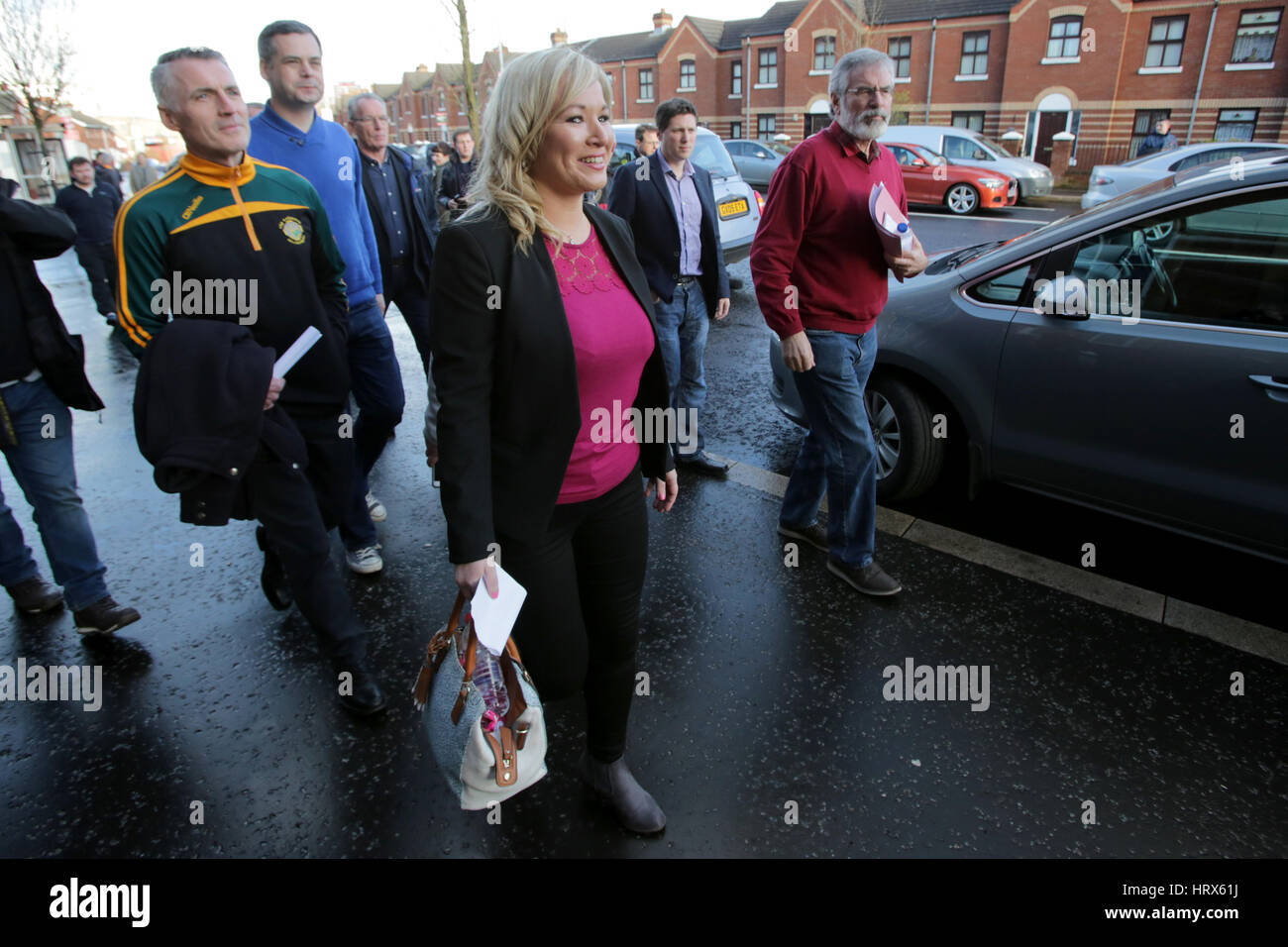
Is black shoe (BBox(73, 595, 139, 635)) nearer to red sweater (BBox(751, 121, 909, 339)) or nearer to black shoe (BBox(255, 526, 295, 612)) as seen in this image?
black shoe (BBox(255, 526, 295, 612))

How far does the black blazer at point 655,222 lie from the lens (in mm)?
4219

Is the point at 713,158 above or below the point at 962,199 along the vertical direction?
above

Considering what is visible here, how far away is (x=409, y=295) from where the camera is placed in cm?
456

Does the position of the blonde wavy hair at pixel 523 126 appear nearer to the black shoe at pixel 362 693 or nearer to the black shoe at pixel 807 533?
the black shoe at pixel 362 693

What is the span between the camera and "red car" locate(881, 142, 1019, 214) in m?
16.0

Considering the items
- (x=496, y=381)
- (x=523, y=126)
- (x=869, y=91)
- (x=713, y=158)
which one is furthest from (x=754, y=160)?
(x=496, y=381)

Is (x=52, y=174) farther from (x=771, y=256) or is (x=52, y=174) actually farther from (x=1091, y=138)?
(x=1091, y=138)

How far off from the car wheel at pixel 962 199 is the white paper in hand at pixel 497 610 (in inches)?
679

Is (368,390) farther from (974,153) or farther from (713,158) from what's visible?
(974,153)

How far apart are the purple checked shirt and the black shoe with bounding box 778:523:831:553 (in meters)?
1.56

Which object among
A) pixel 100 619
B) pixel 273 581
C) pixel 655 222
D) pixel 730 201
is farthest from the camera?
pixel 730 201

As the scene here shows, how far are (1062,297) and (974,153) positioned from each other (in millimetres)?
16859

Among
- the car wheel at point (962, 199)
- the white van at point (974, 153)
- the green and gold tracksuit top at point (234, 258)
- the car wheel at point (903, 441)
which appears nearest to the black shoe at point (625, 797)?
Result: the green and gold tracksuit top at point (234, 258)

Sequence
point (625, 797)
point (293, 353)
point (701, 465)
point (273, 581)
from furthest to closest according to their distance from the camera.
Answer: point (701, 465), point (273, 581), point (293, 353), point (625, 797)
